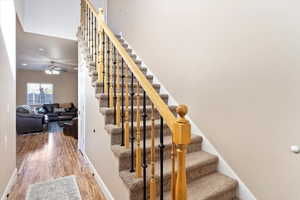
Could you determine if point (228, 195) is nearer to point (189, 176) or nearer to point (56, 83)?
point (189, 176)

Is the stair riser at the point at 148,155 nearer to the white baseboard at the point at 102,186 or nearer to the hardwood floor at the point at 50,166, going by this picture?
the white baseboard at the point at 102,186

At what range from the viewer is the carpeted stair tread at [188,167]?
1.41 m

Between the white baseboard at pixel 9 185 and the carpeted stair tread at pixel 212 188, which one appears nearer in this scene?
the carpeted stair tread at pixel 212 188

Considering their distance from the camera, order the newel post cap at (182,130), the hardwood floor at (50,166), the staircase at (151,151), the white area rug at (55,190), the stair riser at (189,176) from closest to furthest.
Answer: the newel post cap at (182,130)
the staircase at (151,151)
the stair riser at (189,176)
the white area rug at (55,190)
the hardwood floor at (50,166)

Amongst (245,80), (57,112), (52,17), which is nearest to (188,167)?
(245,80)

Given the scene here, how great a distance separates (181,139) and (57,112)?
8.81 metres

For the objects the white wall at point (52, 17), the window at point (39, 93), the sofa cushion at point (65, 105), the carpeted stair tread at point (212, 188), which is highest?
the white wall at point (52, 17)

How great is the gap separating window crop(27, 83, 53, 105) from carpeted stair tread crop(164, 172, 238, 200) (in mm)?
9618

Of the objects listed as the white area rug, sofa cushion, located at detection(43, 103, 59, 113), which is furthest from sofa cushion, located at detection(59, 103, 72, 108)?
the white area rug

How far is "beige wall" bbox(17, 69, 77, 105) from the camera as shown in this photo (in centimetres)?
830

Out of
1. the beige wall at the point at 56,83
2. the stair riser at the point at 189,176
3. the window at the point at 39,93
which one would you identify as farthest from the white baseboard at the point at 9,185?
the window at the point at 39,93

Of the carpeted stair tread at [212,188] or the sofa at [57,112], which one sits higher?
the sofa at [57,112]

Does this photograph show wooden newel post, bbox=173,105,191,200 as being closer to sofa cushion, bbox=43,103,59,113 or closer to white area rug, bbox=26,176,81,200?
white area rug, bbox=26,176,81,200

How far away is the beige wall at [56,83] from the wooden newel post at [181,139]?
9800mm
